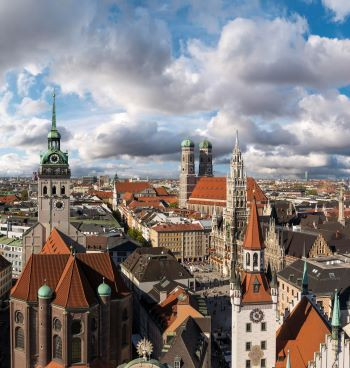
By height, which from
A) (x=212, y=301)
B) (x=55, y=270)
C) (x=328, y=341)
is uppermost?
(x=55, y=270)

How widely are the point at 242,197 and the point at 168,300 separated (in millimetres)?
78928

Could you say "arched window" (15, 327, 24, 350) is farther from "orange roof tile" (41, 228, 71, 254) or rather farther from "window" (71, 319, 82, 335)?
A: "orange roof tile" (41, 228, 71, 254)

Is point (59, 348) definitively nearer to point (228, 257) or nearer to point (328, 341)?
point (328, 341)

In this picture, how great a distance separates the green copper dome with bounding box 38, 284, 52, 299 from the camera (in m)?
55.4

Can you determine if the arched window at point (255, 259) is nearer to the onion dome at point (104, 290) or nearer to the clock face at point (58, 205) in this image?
the onion dome at point (104, 290)

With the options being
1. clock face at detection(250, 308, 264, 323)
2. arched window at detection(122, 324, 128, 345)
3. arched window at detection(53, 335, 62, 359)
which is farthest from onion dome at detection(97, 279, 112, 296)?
clock face at detection(250, 308, 264, 323)

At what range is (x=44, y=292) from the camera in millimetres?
55500

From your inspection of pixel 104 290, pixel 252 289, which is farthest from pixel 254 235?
pixel 104 290

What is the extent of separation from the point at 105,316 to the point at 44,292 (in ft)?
27.0

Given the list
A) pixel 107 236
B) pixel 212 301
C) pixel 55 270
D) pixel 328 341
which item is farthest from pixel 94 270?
pixel 107 236

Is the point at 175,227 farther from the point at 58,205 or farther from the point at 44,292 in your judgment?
the point at 44,292

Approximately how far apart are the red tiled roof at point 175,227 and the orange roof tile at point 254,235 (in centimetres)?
10835

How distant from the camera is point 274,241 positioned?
11712 centimetres

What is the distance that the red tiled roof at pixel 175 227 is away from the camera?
159 metres
